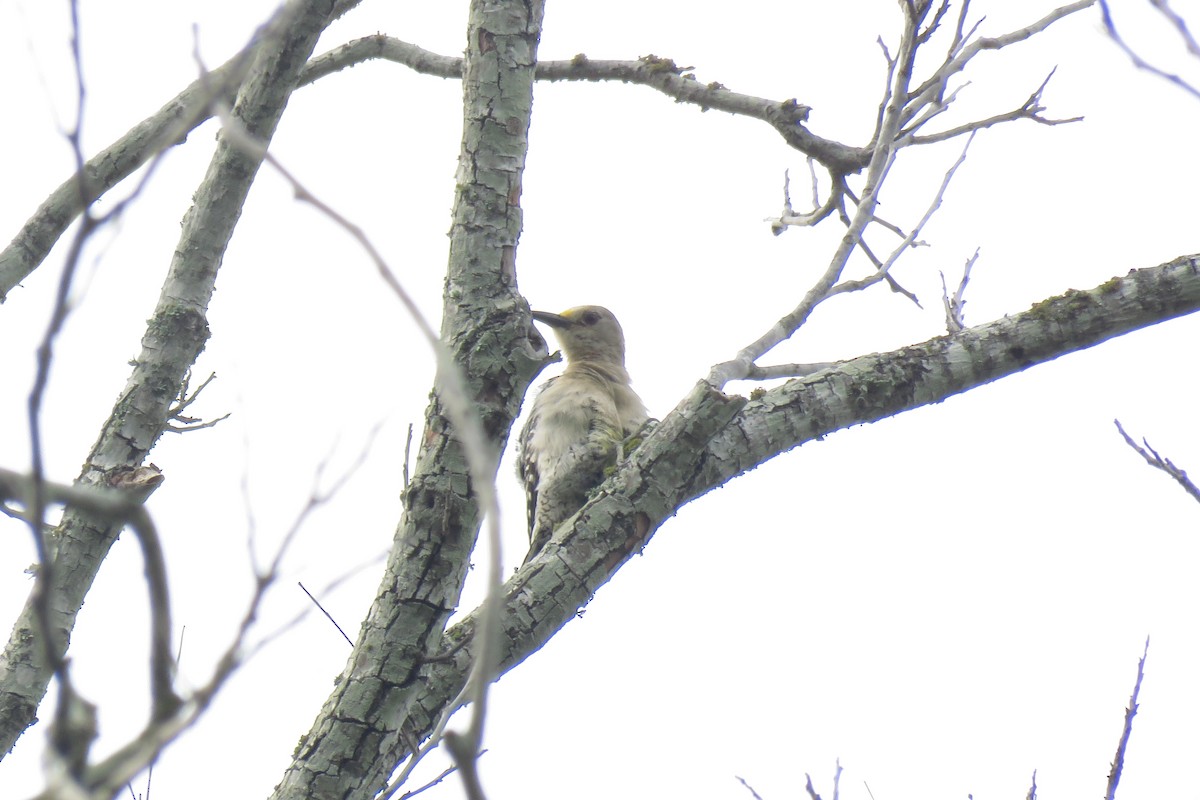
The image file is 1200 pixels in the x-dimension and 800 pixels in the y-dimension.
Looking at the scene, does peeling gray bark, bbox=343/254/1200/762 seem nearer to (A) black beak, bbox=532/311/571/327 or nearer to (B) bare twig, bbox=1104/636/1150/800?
(B) bare twig, bbox=1104/636/1150/800

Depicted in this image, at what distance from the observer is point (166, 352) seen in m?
3.74

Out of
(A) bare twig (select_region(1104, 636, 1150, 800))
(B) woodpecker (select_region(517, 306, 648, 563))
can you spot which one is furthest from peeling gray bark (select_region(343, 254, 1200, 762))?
(B) woodpecker (select_region(517, 306, 648, 563))

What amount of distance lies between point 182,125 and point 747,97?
4.12 metres

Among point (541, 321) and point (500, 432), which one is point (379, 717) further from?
point (541, 321)

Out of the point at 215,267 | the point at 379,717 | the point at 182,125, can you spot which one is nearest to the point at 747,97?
the point at 215,267

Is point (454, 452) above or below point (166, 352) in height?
below

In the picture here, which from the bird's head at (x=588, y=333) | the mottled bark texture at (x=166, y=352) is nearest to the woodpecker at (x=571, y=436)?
the bird's head at (x=588, y=333)

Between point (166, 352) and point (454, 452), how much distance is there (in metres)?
1.42

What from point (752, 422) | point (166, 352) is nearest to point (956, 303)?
point (752, 422)

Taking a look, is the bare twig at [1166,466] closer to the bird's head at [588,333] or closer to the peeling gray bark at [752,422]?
the peeling gray bark at [752,422]

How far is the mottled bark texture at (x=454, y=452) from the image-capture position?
9.07 feet

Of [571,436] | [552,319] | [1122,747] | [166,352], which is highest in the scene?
[552,319]

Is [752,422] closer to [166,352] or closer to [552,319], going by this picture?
[166,352]

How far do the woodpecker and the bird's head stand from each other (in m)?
0.20
